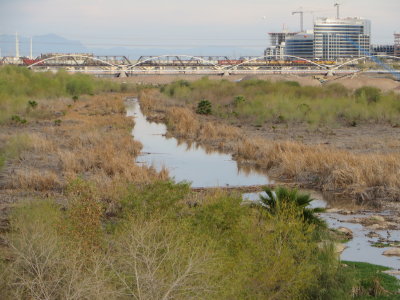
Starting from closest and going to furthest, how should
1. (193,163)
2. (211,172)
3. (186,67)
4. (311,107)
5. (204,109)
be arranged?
(211,172) < (193,163) < (311,107) < (204,109) < (186,67)

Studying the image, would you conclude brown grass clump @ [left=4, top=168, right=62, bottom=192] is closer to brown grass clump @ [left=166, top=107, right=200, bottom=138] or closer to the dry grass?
the dry grass

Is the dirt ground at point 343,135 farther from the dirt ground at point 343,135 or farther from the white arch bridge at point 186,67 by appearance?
the white arch bridge at point 186,67

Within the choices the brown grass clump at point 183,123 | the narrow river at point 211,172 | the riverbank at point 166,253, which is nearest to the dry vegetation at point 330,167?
the narrow river at point 211,172

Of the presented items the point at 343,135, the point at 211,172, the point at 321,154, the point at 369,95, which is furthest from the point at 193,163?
the point at 369,95

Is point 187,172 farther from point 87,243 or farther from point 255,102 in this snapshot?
point 255,102

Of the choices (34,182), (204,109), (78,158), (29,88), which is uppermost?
(29,88)

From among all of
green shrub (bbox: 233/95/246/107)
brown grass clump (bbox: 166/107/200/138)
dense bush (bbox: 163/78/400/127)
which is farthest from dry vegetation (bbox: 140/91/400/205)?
green shrub (bbox: 233/95/246/107)

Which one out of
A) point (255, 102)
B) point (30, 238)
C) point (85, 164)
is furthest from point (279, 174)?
point (255, 102)

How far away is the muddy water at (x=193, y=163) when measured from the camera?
2958 centimetres

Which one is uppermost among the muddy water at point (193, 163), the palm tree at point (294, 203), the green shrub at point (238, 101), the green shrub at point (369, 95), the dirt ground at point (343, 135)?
the green shrub at point (369, 95)

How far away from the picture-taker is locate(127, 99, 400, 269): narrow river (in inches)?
714

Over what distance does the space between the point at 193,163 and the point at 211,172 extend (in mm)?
2950

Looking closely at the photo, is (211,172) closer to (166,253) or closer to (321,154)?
(321,154)

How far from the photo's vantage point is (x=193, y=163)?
34.9m
